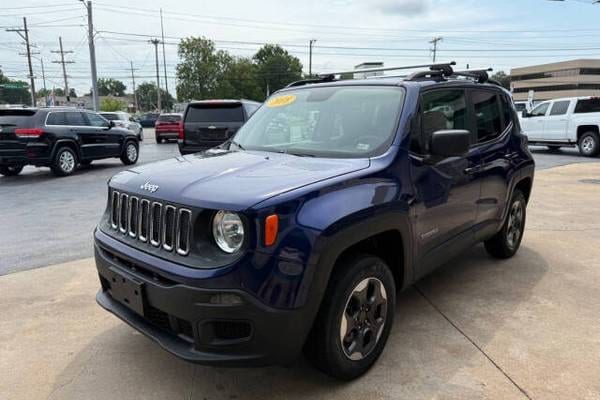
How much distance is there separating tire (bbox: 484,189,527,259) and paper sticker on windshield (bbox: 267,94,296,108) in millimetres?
2433

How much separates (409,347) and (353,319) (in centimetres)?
71

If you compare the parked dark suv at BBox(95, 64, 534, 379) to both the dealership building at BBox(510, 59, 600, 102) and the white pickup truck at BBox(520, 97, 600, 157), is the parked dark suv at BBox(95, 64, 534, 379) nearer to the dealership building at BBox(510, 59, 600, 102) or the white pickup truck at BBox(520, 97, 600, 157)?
the white pickup truck at BBox(520, 97, 600, 157)

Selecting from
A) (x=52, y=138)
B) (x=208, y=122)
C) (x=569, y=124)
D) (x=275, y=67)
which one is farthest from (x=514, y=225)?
(x=275, y=67)

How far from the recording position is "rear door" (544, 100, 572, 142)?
16.0 metres

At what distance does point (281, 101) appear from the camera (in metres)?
4.17

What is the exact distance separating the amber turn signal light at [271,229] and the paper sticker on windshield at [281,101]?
78.7 inches

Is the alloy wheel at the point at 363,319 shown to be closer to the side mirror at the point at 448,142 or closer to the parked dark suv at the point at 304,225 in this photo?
the parked dark suv at the point at 304,225

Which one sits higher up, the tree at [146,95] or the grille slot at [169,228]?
the tree at [146,95]

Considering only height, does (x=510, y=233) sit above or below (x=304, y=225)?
below

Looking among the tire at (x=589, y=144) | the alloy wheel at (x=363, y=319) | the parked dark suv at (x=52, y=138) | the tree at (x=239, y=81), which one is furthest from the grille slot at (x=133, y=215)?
the tree at (x=239, y=81)

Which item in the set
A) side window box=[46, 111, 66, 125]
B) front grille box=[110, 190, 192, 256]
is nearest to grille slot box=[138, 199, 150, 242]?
front grille box=[110, 190, 192, 256]

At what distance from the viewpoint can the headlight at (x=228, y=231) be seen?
2305 millimetres

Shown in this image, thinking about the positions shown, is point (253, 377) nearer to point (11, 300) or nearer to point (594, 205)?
point (11, 300)

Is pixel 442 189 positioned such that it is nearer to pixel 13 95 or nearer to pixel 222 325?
pixel 222 325
